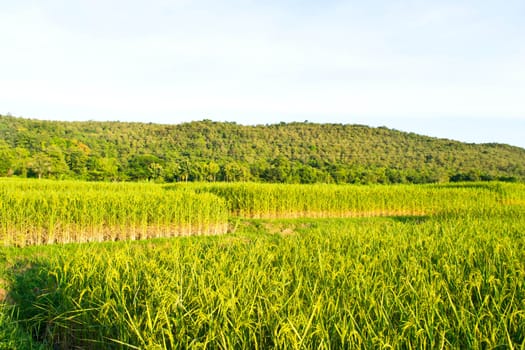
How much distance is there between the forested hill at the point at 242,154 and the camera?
49156 millimetres

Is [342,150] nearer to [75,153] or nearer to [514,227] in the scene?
[75,153]

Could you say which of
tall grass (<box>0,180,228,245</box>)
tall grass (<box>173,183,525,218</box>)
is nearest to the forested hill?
tall grass (<box>173,183,525,218</box>)

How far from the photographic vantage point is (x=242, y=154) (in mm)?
73312

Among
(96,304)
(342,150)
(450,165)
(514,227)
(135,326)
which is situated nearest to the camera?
(135,326)

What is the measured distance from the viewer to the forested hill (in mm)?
49156

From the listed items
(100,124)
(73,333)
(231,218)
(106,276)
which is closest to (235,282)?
(106,276)

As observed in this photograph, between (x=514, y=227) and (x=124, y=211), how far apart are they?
31.2ft

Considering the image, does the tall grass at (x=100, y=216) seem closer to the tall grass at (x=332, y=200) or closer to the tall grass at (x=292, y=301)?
the tall grass at (x=332, y=200)

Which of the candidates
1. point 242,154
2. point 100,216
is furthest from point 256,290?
point 242,154

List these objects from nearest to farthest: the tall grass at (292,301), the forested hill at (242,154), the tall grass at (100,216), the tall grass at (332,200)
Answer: the tall grass at (292,301) < the tall grass at (100,216) < the tall grass at (332,200) < the forested hill at (242,154)

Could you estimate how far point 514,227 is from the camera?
25.1ft

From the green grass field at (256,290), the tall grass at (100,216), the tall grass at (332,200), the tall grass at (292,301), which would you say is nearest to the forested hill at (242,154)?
the tall grass at (332,200)

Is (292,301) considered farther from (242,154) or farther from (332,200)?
(242,154)

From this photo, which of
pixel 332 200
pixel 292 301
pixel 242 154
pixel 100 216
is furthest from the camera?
pixel 242 154
